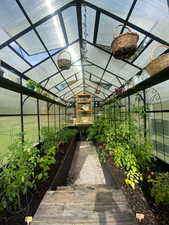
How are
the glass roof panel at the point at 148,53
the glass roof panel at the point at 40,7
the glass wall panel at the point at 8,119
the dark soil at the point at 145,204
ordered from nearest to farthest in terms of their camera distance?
1. the dark soil at the point at 145,204
2. the glass wall panel at the point at 8,119
3. the glass roof panel at the point at 40,7
4. the glass roof panel at the point at 148,53

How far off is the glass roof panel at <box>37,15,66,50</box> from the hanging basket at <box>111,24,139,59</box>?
167 centimetres

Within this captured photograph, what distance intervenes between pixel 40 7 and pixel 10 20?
1.97 ft

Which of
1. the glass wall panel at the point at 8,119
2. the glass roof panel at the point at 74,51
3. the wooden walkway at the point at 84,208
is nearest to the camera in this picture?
the wooden walkway at the point at 84,208

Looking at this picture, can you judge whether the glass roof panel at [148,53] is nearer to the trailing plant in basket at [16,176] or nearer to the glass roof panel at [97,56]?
the glass roof panel at [97,56]

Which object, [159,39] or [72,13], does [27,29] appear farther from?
[159,39]

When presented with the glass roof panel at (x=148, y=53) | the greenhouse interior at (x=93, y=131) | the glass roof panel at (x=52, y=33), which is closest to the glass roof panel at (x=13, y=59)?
the greenhouse interior at (x=93, y=131)

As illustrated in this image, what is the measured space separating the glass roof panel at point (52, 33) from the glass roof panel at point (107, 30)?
3.24 ft

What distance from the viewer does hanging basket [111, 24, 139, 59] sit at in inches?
78.5

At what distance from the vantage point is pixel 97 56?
4.55 m

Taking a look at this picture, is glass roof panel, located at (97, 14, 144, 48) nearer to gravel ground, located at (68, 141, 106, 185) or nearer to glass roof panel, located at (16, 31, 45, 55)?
glass roof panel, located at (16, 31, 45, 55)

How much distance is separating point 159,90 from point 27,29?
2.82 metres

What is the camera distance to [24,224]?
4.14ft

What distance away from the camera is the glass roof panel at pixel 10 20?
86.5 inches

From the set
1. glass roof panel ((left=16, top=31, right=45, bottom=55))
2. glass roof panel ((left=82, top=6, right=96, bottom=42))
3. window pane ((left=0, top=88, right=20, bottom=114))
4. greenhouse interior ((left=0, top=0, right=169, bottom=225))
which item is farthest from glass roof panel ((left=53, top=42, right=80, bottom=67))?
window pane ((left=0, top=88, right=20, bottom=114))
